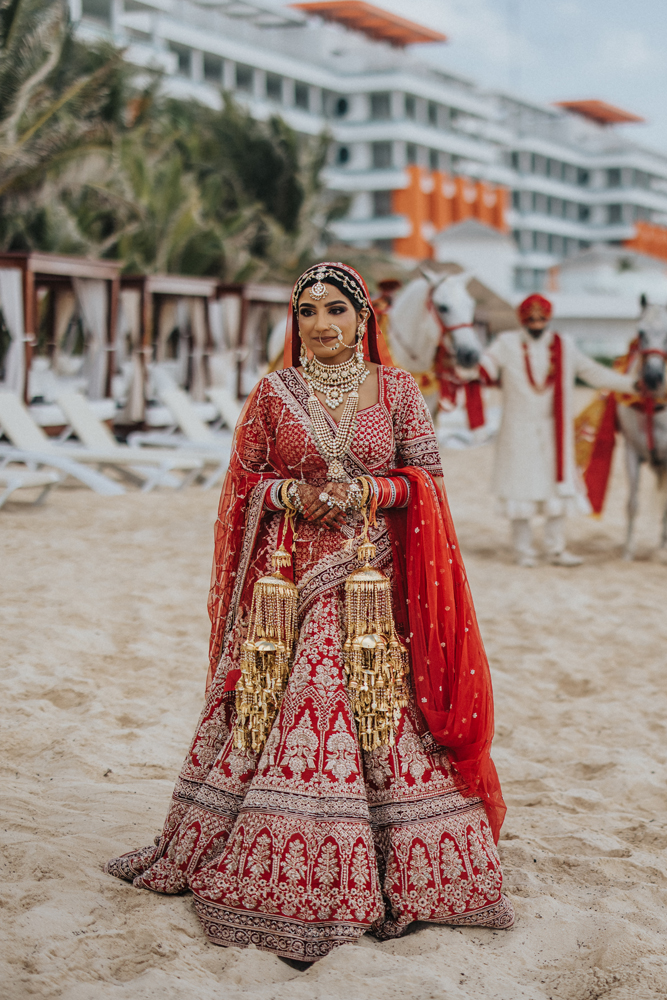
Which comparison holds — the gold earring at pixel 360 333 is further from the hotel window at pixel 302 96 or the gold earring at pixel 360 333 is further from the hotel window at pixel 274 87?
the hotel window at pixel 302 96

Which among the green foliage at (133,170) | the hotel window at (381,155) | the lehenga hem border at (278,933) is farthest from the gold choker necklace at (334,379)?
the hotel window at (381,155)

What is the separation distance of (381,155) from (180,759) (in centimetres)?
5231

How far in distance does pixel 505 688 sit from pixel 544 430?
2970 millimetres

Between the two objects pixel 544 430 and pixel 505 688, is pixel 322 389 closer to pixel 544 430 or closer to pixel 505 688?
pixel 505 688

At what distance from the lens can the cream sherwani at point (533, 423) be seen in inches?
297

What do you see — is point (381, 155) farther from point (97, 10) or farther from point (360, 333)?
point (360, 333)

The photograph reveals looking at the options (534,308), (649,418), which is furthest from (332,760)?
(649,418)

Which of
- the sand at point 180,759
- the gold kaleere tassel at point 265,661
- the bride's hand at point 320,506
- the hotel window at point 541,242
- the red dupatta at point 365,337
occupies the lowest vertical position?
the sand at point 180,759

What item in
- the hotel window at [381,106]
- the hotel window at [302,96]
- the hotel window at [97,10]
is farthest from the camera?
the hotel window at [381,106]

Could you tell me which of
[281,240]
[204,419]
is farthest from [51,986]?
[281,240]

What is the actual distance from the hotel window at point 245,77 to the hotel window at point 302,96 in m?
2.93

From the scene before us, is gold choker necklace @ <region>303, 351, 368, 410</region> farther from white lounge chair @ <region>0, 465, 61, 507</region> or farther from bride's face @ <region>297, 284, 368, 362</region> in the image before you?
white lounge chair @ <region>0, 465, 61, 507</region>

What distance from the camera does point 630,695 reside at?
16.5 feet

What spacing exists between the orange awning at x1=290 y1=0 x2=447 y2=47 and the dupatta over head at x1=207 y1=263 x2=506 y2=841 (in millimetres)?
58785
